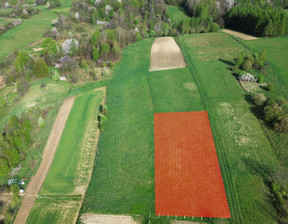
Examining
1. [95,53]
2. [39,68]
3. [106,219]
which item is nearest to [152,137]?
[106,219]

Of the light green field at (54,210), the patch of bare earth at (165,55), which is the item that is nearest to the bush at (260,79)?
the patch of bare earth at (165,55)

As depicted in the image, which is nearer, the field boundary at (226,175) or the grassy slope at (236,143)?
the field boundary at (226,175)

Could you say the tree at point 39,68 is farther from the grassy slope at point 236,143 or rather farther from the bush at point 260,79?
the bush at point 260,79

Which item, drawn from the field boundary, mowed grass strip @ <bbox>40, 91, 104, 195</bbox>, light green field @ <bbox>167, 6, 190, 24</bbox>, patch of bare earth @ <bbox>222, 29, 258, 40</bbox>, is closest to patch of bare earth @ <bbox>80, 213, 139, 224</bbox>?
mowed grass strip @ <bbox>40, 91, 104, 195</bbox>

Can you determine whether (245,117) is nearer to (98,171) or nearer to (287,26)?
(98,171)

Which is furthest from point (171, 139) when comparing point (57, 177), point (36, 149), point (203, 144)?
point (36, 149)
